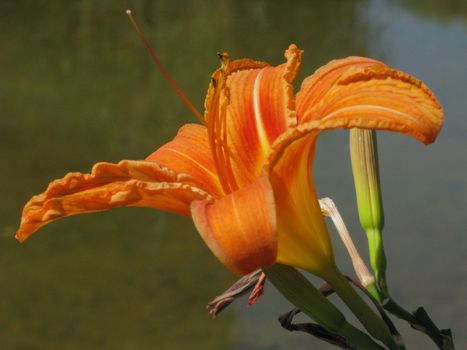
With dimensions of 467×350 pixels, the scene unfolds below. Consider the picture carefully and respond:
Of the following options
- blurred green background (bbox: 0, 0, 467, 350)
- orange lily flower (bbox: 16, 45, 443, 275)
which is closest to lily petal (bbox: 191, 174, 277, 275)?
orange lily flower (bbox: 16, 45, 443, 275)

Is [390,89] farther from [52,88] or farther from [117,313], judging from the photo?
[52,88]

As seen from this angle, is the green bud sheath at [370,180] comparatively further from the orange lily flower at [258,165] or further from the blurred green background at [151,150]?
the blurred green background at [151,150]

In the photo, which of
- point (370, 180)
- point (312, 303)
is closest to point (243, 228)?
point (312, 303)

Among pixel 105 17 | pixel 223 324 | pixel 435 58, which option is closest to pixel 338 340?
pixel 223 324

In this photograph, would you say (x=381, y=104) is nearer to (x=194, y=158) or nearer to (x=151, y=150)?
(x=194, y=158)

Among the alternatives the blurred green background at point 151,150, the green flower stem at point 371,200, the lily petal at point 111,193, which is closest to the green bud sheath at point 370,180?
the green flower stem at point 371,200

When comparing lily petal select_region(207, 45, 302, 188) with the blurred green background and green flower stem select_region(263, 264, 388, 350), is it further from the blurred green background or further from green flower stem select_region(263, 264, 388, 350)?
the blurred green background
